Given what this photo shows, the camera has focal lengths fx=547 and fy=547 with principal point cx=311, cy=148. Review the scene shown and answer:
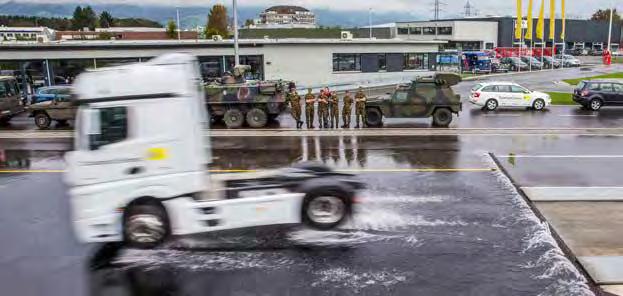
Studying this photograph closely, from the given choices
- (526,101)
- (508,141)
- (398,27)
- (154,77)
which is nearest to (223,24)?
(398,27)

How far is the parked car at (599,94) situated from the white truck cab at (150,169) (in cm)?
2159

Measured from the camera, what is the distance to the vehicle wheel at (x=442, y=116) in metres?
22.0

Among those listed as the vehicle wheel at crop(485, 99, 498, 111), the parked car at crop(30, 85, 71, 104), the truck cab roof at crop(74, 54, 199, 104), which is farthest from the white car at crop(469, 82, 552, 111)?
the truck cab roof at crop(74, 54, 199, 104)

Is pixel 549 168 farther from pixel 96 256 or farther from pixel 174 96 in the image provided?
pixel 96 256

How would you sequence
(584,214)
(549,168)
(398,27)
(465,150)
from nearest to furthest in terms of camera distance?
(584,214), (549,168), (465,150), (398,27)

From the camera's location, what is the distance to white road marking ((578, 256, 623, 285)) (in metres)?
8.19

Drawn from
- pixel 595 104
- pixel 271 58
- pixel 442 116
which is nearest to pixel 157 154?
pixel 442 116

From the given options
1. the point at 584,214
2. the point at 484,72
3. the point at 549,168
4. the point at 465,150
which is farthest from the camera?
the point at 484,72

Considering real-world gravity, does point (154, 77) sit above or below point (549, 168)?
above

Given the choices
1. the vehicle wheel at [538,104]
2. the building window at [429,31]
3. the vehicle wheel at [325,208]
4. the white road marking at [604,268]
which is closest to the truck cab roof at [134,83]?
the vehicle wheel at [325,208]

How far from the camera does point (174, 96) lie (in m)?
9.13

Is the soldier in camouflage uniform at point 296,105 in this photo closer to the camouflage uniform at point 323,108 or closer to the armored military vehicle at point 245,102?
the armored military vehicle at point 245,102

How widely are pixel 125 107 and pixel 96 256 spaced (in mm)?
2687

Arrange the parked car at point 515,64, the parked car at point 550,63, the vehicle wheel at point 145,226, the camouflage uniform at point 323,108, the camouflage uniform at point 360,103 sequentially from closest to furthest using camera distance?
the vehicle wheel at point 145,226
the camouflage uniform at point 360,103
the camouflage uniform at point 323,108
the parked car at point 515,64
the parked car at point 550,63
